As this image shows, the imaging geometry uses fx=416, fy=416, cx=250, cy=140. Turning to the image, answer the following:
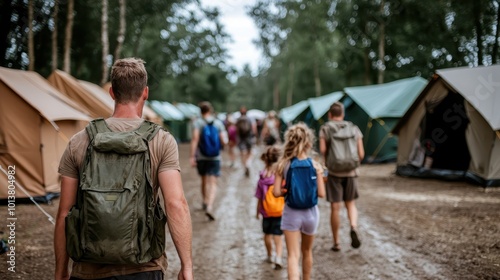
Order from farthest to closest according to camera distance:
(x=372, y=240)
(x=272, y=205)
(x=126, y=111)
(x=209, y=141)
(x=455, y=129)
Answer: (x=455, y=129) → (x=209, y=141) → (x=372, y=240) → (x=272, y=205) → (x=126, y=111)

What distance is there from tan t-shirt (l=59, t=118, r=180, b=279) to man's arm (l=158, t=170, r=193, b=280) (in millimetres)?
51

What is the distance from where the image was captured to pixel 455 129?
11.8 metres

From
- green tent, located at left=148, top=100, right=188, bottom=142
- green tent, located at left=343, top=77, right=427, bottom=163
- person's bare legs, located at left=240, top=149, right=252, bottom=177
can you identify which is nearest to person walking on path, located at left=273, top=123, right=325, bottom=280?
person's bare legs, located at left=240, top=149, right=252, bottom=177

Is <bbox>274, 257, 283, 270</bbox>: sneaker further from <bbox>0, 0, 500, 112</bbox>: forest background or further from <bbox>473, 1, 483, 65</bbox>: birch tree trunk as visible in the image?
<bbox>473, 1, 483, 65</bbox>: birch tree trunk

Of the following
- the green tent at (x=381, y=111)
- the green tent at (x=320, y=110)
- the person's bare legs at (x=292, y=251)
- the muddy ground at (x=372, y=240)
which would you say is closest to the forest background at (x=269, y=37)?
the green tent at (x=381, y=111)

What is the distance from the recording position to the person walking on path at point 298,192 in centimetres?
374

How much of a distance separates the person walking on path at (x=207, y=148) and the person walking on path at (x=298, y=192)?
346cm

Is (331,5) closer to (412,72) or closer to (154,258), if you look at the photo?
(412,72)

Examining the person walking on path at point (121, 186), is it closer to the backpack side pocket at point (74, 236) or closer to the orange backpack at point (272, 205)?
the backpack side pocket at point (74, 236)

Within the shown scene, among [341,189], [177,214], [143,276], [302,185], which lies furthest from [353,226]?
[143,276]

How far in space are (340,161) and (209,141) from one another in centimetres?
275

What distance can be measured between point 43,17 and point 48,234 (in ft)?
39.5

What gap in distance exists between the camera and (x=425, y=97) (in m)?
11.5

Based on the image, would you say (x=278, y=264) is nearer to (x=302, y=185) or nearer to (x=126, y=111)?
(x=302, y=185)
